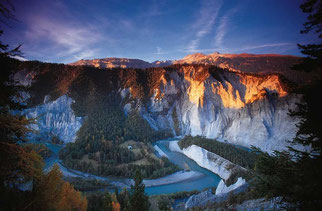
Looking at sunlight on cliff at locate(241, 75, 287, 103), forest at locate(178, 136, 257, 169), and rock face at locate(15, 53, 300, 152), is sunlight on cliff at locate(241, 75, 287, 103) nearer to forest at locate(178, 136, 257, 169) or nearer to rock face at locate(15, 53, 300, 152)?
rock face at locate(15, 53, 300, 152)

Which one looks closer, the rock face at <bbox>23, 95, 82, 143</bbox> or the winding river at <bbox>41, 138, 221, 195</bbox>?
the winding river at <bbox>41, 138, 221, 195</bbox>

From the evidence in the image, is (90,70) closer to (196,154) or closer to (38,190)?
(196,154)

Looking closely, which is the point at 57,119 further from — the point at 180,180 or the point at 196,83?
the point at 196,83

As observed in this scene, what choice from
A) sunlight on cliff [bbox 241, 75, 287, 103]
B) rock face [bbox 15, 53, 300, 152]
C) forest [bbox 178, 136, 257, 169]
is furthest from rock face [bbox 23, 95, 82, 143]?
sunlight on cliff [bbox 241, 75, 287, 103]

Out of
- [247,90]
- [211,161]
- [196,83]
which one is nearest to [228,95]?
[247,90]

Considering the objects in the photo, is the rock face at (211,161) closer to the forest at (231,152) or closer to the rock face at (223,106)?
the forest at (231,152)

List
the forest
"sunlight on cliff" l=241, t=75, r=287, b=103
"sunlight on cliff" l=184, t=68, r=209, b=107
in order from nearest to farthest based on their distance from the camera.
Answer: the forest
"sunlight on cliff" l=241, t=75, r=287, b=103
"sunlight on cliff" l=184, t=68, r=209, b=107

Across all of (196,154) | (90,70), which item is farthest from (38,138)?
(196,154)

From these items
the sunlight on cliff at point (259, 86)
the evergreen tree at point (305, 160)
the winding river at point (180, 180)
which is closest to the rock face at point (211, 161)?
the winding river at point (180, 180)
